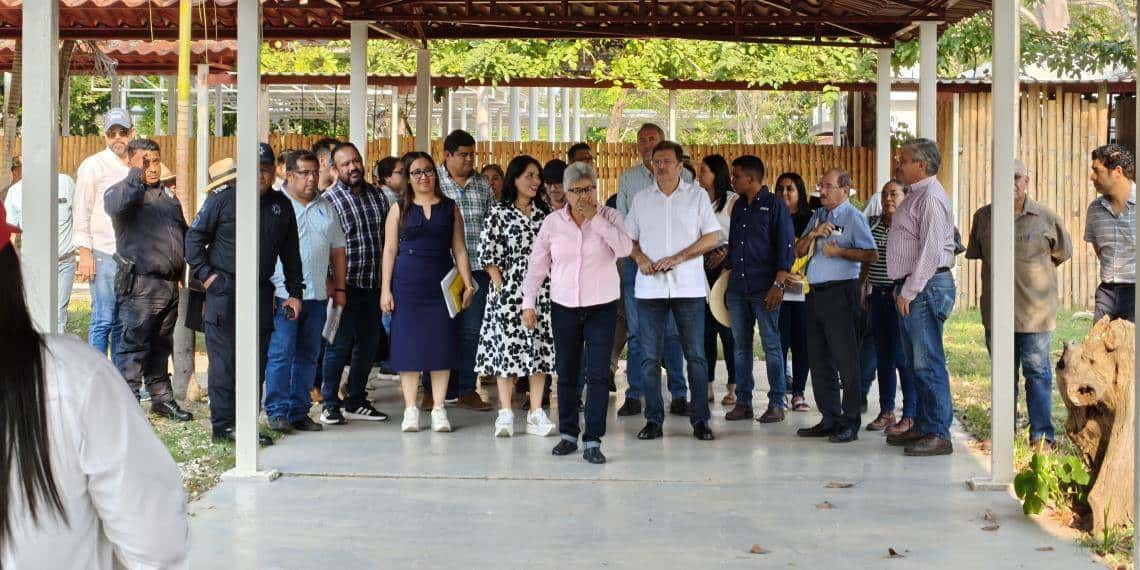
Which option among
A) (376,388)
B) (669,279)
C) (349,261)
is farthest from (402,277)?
(376,388)

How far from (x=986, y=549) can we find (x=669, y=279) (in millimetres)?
3236

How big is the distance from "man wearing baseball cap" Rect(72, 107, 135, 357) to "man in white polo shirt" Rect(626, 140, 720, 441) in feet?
12.5

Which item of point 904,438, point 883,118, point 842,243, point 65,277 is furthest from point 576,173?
point 883,118

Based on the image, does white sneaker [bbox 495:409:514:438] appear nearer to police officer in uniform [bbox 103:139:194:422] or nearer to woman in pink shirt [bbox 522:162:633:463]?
woman in pink shirt [bbox 522:162:633:463]

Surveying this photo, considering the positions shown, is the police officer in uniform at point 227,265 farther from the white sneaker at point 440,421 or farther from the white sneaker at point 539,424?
the white sneaker at point 539,424

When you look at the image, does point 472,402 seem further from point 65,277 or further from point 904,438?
point 904,438

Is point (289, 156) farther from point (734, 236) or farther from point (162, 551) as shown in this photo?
point (162, 551)

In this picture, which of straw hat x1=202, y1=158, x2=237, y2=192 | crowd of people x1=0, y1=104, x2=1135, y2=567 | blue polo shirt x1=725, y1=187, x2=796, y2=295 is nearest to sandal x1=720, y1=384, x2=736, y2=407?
crowd of people x1=0, y1=104, x2=1135, y2=567

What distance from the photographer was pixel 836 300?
360 inches

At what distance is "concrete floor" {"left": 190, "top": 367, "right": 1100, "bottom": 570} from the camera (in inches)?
244

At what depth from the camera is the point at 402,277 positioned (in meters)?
9.41

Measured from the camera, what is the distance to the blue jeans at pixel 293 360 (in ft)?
30.3

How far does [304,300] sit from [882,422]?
408cm

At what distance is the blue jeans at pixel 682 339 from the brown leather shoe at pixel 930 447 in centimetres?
139
